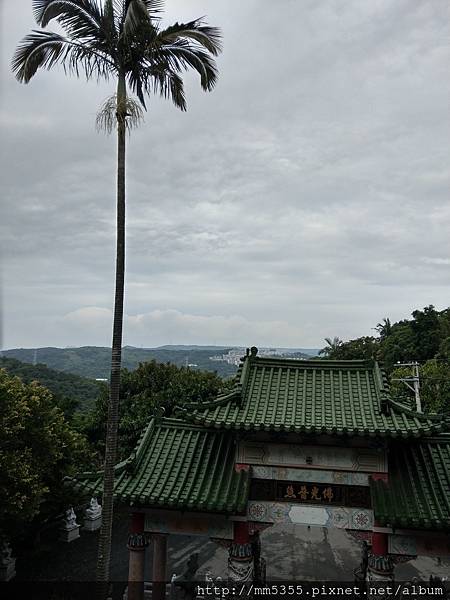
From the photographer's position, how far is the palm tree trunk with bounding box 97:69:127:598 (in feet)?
34.3

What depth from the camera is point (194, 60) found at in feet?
38.2

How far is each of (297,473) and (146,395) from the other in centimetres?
2228

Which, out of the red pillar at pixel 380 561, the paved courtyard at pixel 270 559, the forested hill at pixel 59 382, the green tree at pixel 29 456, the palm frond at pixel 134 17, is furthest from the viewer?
the forested hill at pixel 59 382

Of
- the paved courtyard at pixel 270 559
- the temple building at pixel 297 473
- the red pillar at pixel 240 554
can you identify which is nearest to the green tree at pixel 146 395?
the paved courtyard at pixel 270 559

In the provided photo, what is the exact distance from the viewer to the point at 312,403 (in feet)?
37.5

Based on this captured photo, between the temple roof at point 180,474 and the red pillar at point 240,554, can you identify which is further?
the red pillar at point 240,554

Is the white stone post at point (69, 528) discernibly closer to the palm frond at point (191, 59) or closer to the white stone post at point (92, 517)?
the white stone post at point (92, 517)

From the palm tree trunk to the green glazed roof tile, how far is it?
1.65 m

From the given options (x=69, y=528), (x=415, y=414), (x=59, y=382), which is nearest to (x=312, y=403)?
(x=415, y=414)

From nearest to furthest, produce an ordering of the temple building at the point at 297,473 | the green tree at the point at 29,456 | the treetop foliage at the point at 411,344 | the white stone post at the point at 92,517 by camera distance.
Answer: the temple building at the point at 297,473 < the green tree at the point at 29,456 < the white stone post at the point at 92,517 < the treetop foliage at the point at 411,344

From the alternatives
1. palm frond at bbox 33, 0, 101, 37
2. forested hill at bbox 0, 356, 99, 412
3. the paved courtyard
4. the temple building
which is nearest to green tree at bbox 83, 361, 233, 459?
the paved courtyard

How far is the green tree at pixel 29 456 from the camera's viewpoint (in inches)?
648

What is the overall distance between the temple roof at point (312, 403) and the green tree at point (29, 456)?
30.0 ft

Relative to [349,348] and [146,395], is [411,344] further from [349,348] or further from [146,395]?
[146,395]
